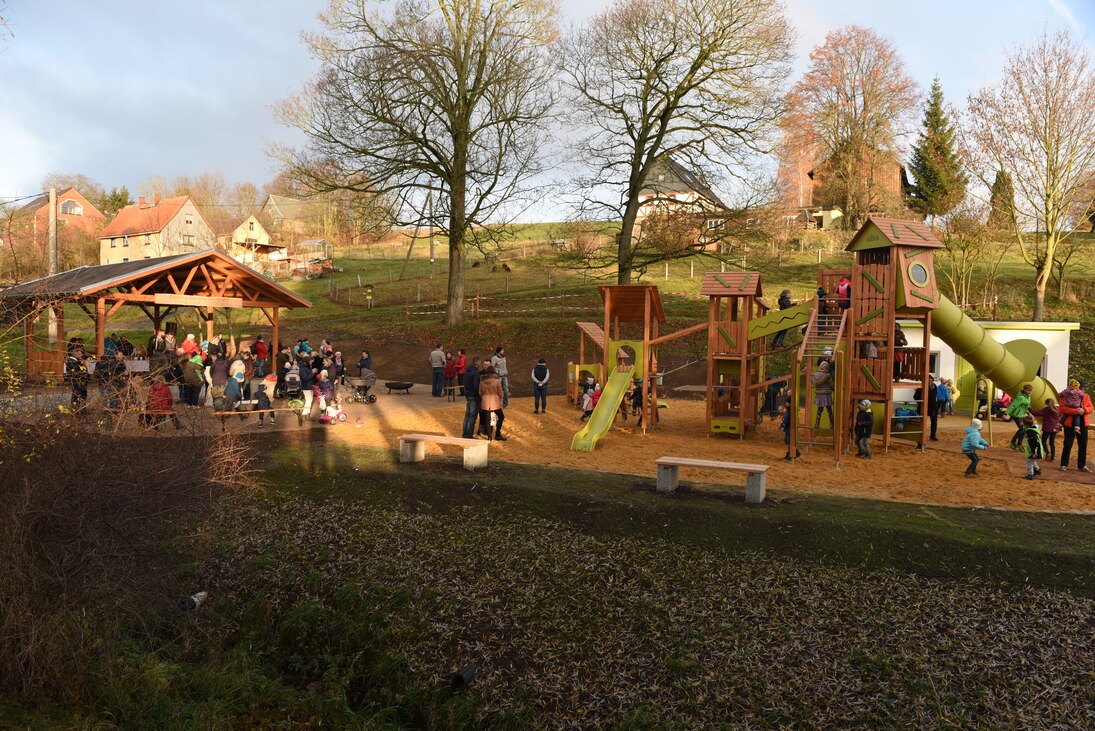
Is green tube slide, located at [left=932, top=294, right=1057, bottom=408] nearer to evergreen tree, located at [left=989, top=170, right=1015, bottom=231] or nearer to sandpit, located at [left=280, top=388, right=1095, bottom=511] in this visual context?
sandpit, located at [left=280, top=388, right=1095, bottom=511]

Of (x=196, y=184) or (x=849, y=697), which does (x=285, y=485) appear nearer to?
(x=849, y=697)

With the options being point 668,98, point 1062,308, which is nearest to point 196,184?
point 668,98

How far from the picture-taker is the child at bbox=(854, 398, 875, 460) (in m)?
14.6

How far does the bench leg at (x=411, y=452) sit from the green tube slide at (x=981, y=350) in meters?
10.8

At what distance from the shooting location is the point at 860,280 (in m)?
15.3

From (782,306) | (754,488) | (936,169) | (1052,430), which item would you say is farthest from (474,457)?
(936,169)

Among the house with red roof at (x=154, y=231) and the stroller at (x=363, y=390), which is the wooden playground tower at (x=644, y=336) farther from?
the house with red roof at (x=154, y=231)

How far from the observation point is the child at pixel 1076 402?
12706 millimetres

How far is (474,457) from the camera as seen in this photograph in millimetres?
12828

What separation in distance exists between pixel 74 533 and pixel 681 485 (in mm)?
8061

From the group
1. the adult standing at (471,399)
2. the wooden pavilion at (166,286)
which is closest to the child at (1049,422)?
the adult standing at (471,399)

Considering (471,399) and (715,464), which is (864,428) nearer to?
(715,464)

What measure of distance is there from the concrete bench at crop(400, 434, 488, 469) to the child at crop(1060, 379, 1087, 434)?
983cm

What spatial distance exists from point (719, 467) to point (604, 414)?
498 cm
